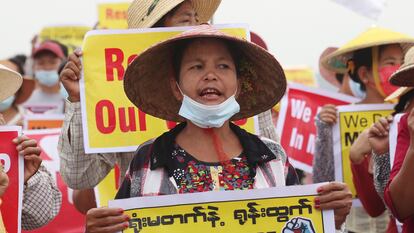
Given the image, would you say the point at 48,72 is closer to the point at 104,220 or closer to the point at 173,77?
the point at 173,77

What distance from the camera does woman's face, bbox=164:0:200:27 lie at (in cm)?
569

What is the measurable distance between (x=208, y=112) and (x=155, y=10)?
139 cm

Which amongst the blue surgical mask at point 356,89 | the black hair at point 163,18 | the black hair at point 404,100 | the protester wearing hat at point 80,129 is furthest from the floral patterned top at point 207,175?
the blue surgical mask at point 356,89

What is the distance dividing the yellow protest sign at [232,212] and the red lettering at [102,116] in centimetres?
133

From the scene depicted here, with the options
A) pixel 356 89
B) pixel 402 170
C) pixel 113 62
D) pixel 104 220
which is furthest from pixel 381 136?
pixel 356 89

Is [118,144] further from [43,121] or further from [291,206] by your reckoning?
[43,121]

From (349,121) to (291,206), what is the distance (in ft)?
9.64

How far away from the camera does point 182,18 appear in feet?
18.7

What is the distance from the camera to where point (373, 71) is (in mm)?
7492

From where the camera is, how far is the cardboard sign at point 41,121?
9.33 metres

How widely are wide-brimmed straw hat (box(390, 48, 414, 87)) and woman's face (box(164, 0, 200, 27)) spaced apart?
3.78ft

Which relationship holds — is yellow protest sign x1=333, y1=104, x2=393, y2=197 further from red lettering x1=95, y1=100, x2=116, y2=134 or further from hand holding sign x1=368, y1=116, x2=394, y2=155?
red lettering x1=95, y1=100, x2=116, y2=134

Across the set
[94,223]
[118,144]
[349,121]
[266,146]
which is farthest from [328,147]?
[94,223]

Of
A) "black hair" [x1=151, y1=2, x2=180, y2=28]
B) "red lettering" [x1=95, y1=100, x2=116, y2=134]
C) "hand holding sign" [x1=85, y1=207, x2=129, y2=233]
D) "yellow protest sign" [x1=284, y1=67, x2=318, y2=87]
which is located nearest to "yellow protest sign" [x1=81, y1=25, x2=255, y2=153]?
"red lettering" [x1=95, y1=100, x2=116, y2=134]
